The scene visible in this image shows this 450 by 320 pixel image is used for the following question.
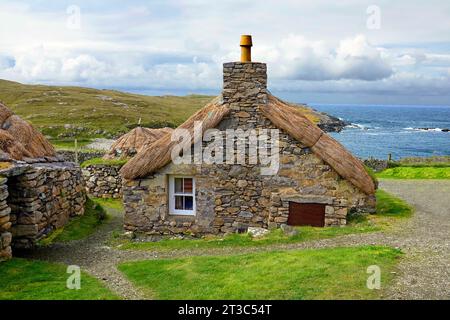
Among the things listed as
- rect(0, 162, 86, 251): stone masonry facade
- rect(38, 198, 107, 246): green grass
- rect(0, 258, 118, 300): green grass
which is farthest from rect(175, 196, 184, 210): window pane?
rect(0, 258, 118, 300): green grass

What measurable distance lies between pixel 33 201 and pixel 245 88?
7.78 m

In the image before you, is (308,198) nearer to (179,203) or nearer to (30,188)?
(179,203)

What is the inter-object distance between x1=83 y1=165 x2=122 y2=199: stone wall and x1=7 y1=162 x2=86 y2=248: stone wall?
678 cm

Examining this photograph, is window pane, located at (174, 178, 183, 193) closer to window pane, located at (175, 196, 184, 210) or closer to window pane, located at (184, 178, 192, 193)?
window pane, located at (184, 178, 192, 193)

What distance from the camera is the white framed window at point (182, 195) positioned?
53.6 ft

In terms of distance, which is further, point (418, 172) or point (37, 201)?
point (418, 172)

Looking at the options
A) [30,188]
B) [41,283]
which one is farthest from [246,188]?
[41,283]

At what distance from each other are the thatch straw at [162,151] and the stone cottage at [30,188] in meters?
2.63

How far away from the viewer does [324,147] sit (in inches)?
604

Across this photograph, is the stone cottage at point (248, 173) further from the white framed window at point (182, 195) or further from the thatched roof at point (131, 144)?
the thatched roof at point (131, 144)

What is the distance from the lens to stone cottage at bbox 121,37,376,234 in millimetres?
15547
